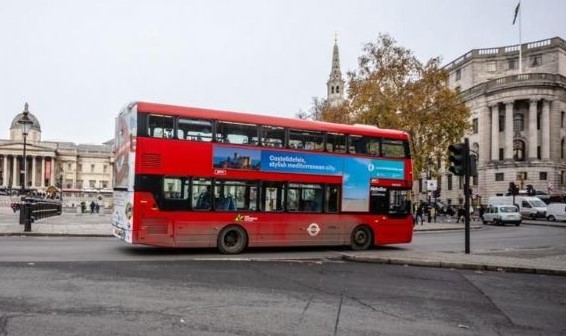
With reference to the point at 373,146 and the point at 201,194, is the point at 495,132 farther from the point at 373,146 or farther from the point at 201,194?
the point at 201,194

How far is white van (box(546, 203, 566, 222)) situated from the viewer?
4650cm

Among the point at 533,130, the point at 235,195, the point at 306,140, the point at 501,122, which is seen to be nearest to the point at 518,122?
the point at 501,122

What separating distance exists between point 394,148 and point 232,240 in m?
6.31

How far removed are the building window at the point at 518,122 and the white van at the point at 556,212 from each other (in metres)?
22.9

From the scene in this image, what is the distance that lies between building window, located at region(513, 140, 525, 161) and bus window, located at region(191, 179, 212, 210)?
62530mm

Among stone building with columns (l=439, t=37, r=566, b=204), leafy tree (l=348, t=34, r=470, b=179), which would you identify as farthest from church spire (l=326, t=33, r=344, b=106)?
leafy tree (l=348, t=34, r=470, b=179)

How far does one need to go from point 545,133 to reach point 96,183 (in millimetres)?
114171

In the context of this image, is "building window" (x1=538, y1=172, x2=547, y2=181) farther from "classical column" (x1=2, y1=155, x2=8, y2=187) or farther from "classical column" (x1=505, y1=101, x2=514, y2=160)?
"classical column" (x1=2, y1=155, x2=8, y2=187)

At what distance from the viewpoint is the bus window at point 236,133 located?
49.2 feet

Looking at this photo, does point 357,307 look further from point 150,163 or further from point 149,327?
point 150,163

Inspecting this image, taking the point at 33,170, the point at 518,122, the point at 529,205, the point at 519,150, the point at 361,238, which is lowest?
the point at 361,238

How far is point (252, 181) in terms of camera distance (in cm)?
1545

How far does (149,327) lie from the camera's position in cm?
629

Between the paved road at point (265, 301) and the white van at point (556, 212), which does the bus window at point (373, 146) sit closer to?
the paved road at point (265, 301)
